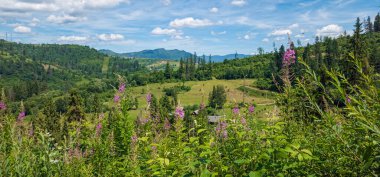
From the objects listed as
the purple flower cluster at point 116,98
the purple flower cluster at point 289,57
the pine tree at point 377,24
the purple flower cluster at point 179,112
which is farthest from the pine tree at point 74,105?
the pine tree at point 377,24

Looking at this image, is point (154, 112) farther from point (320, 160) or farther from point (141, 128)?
point (320, 160)

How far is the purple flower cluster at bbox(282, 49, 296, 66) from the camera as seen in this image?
186 inches

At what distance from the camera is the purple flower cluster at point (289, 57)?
4716 mm

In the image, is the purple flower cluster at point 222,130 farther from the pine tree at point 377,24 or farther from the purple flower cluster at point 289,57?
the pine tree at point 377,24

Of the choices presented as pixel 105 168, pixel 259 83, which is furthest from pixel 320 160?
pixel 259 83

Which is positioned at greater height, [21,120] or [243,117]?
[243,117]

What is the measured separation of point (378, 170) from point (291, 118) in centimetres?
196

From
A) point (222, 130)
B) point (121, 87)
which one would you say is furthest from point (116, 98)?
point (222, 130)

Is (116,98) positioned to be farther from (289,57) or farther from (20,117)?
(289,57)

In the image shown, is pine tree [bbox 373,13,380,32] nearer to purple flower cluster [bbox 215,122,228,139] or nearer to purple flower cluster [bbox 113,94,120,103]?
purple flower cluster [bbox 113,94,120,103]

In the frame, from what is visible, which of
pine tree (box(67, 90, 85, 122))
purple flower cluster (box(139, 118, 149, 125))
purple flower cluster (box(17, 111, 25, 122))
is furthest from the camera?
pine tree (box(67, 90, 85, 122))

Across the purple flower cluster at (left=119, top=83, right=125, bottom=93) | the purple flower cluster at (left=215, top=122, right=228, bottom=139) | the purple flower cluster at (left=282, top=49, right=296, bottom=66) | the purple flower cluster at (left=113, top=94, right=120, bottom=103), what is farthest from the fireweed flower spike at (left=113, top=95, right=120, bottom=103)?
the purple flower cluster at (left=282, top=49, right=296, bottom=66)

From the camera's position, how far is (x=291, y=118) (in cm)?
419

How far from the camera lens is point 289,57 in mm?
4820
